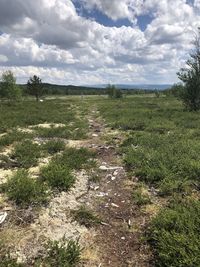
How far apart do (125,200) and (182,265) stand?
10.7 ft

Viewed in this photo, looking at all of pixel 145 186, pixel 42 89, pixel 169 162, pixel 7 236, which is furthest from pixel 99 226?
pixel 42 89

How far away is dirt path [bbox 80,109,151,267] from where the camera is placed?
218 inches

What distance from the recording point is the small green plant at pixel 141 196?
7.76 m

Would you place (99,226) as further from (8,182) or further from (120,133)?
(120,133)

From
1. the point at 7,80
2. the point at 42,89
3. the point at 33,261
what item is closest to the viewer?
the point at 33,261

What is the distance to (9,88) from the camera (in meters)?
57.8

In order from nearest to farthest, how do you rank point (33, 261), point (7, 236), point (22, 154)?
point (33, 261) < point (7, 236) < point (22, 154)

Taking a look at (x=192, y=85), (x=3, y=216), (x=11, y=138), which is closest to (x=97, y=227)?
(x=3, y=216)

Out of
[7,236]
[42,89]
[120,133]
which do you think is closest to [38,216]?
[7,236]

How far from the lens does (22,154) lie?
1220cm

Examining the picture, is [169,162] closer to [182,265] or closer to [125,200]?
[125,200]

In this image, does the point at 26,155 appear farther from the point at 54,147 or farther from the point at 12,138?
the point at 12,138

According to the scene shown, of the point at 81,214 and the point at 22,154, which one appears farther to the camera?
the point at 22,154

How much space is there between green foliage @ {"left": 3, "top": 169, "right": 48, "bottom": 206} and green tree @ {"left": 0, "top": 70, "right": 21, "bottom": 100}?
5238 cm
